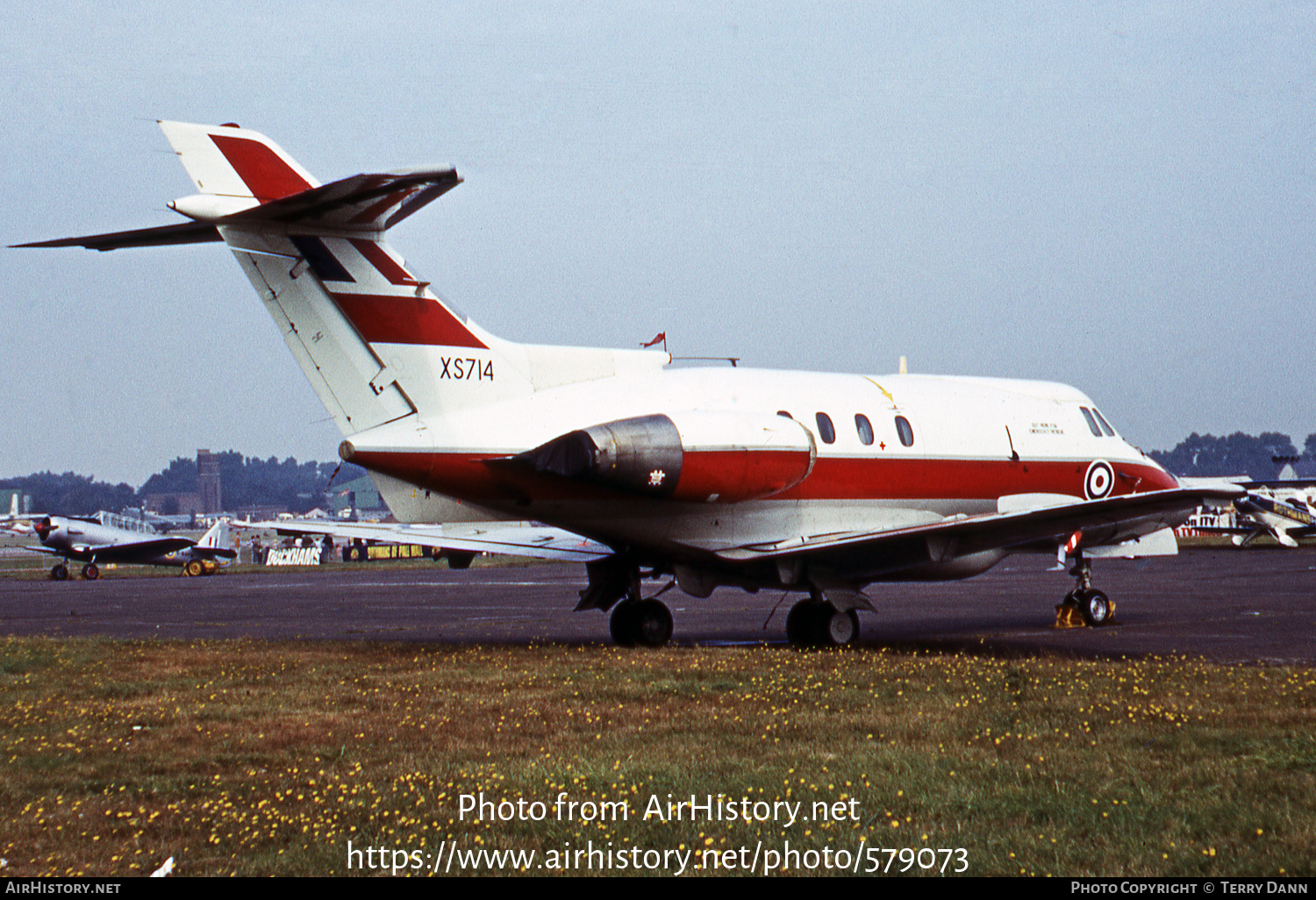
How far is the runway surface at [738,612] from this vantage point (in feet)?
57.5

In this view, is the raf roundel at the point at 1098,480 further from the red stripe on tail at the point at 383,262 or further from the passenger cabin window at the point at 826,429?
the red stripe on tail at the point at 383,262

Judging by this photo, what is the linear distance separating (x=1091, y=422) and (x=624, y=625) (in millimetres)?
9341

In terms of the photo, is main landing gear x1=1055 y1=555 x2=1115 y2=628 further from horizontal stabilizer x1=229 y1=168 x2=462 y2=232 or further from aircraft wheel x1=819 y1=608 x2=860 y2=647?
horizontal stabilizer x1=229 y1=168 x2=462 y2=232

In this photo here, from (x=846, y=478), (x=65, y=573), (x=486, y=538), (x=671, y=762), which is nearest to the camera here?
(x=671, y=762)

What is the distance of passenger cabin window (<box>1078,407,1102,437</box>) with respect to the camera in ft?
66.5

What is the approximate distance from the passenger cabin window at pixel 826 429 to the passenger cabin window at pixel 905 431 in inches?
53.7

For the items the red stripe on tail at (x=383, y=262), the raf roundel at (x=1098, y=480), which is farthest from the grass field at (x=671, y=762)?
the raf roundel at (x=1098, y=480)

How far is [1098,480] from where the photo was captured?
1988cm

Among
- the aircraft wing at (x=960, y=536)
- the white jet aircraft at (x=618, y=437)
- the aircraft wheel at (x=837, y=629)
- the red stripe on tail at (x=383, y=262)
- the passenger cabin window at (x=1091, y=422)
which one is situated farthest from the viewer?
the passenger cabin window at (x=1091, y=422)

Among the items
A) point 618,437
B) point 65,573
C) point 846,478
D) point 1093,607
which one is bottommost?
point 65,573

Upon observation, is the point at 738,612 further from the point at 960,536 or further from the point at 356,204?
the point at 356,204

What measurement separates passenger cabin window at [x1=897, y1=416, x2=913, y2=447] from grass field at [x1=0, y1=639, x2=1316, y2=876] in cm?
449

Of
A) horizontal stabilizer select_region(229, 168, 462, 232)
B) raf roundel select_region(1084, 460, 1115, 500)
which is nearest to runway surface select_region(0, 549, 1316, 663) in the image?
raf roundel select_region(1084, 460, 1115, 500)

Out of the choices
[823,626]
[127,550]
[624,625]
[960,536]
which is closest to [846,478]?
[960,536]
